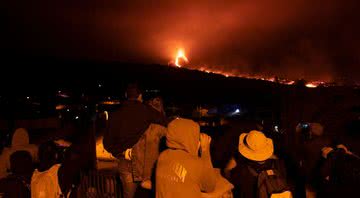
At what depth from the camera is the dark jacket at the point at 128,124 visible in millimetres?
4430

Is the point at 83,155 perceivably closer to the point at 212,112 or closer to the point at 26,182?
the point at 26,182

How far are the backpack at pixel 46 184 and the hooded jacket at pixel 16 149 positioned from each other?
139 cm

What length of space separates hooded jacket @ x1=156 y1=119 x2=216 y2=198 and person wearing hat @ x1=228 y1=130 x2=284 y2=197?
58cm

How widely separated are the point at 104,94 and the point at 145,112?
609 cm

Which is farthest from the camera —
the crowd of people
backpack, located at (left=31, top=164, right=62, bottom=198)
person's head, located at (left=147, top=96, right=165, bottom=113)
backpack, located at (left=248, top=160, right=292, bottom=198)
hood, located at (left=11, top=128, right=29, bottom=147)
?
hood, located at (left=11, top=128, right=29, bottom=147)

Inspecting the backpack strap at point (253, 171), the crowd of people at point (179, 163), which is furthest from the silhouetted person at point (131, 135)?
Answer: the backpack strap at point (253, 171)

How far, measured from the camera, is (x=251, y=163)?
138 inches

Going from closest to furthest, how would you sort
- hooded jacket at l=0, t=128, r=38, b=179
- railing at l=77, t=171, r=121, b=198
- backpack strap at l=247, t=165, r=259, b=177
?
1. backpack strap at l=247, t=165, r=259, b=177
2. railing at l=77, t=171, r=121, b=198
3. hooded jacket at l=0, t=128, r=38, b=179

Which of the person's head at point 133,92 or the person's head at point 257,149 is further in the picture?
the person's head at point 133,92

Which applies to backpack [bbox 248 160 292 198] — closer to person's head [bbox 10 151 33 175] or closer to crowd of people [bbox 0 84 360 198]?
crowd of people [bbox 0 84 360 198]

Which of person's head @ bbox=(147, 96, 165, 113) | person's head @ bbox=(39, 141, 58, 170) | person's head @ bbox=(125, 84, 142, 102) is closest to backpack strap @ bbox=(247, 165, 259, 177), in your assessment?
person's head @ bbox=(147, 96, 165, 113)

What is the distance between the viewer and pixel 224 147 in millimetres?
5145

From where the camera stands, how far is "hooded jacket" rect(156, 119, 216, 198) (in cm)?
277

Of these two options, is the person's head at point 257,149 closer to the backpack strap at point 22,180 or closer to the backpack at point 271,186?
the backpack at point 271,186
